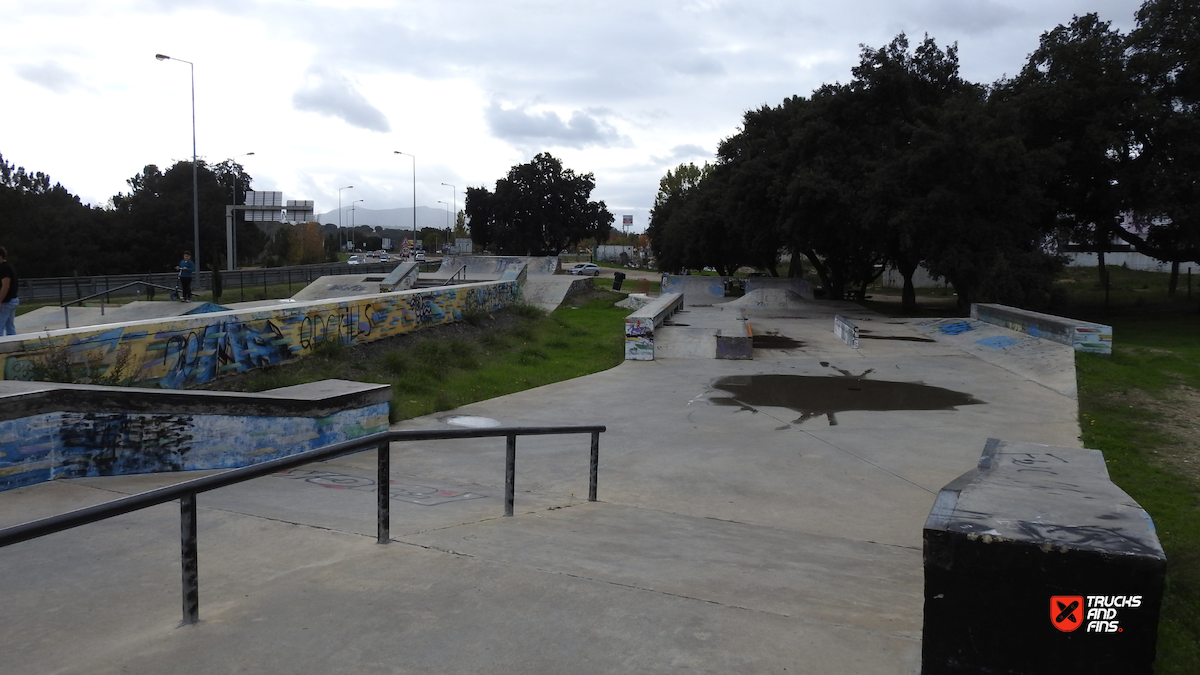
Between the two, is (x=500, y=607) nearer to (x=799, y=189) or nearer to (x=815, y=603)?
(x=815, y=603)

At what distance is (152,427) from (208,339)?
4.82m

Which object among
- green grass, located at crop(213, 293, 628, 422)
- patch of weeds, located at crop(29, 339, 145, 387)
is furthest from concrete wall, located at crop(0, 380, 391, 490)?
green grass, located at crop(213, 293, 628, 422)

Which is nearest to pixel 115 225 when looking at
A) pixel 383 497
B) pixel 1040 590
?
pixel 383 497

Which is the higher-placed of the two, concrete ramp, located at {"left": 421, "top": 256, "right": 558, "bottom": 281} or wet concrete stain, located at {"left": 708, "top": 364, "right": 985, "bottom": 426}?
concrete ramp, located at {"left": 421, "top": 256, "right": 558, "bottom": 281}

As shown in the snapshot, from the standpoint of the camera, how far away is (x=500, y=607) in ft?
13.0

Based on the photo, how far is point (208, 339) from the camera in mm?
12766

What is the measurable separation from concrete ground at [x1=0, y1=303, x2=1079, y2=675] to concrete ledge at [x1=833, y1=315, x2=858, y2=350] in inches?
485

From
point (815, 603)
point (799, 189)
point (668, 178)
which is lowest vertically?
point (815, 603)

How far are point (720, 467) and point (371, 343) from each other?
10296 mm

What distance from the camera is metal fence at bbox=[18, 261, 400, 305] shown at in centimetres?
3180

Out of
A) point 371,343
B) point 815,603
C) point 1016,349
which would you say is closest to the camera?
point 815,603

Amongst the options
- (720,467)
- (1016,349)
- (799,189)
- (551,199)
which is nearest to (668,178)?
(551,199)

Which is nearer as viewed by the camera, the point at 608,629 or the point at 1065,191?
the point at 608,629

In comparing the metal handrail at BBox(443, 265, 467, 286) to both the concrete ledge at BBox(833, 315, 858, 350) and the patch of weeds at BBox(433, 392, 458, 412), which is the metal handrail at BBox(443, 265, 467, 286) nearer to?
the concrete ledge at BBox(833, 315, 858, 350)
